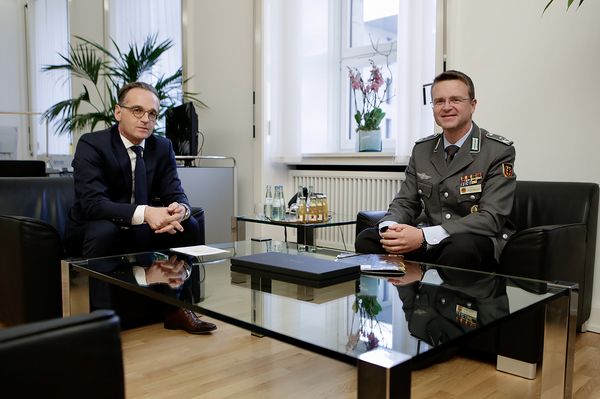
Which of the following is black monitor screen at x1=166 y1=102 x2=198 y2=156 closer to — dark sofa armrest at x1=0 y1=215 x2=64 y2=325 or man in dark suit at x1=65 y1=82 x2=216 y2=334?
man in dark suit at x1=65 y1=82 x2=216 y2=334

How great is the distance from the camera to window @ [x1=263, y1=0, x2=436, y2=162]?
3738mm

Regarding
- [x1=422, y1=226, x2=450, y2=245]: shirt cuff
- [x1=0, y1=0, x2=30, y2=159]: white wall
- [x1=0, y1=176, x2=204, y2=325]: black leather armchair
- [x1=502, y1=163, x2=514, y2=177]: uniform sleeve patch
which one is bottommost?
[x1=0, y1=176, x2=204, y2=325]: black leather armchair

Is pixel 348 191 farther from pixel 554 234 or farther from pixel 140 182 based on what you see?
pixel 554 234

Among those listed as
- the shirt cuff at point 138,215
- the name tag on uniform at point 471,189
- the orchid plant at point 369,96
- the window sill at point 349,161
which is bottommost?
the shirt cuff at point 138,215

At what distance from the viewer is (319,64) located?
392cm

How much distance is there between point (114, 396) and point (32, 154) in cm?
772

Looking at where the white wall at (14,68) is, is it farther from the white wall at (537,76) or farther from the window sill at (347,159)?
the white wall at (537,76)

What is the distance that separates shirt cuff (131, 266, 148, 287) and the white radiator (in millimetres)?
1725

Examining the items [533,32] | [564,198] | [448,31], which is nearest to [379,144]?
[448,31]

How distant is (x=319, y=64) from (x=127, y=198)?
1987mm

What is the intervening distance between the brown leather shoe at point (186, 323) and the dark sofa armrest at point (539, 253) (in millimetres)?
1255

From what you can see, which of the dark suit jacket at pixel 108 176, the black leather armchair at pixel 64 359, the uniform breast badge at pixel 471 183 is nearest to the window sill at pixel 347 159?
the uniform breast badge at pixel 471 183

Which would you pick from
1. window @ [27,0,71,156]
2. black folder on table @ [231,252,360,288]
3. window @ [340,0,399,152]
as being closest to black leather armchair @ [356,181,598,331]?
black folder on table @ [231,252,360,288]

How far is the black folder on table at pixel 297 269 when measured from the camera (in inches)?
57.0
